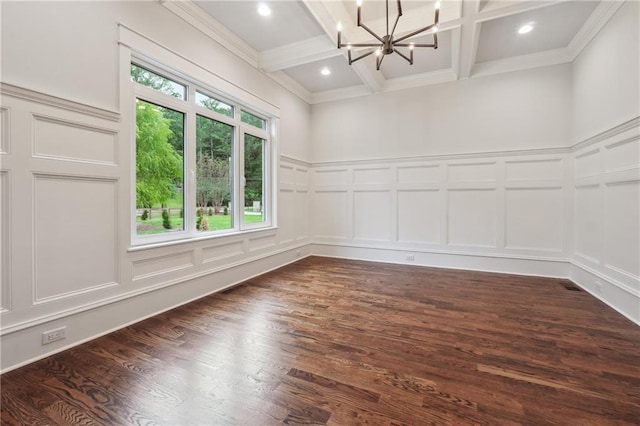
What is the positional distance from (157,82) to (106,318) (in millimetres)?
2410

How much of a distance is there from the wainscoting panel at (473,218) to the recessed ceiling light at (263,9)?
385cm

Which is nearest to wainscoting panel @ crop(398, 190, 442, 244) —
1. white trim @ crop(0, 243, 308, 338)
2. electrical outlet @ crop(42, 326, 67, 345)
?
white trim @ crop(0, 243, 308, 338)

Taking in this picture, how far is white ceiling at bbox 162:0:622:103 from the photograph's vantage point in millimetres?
3139

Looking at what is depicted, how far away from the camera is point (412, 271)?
15.1 feet

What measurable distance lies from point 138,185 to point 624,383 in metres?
4.16

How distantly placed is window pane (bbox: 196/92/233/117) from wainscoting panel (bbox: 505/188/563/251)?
4532mm

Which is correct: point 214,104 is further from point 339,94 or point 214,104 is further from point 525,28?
point 525,28

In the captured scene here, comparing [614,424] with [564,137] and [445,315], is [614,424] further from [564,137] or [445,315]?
[564,137]

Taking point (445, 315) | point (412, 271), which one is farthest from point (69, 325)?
point (412, 271)

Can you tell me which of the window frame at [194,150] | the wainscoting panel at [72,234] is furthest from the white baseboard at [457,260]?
the wainscoting panel at [72,234]

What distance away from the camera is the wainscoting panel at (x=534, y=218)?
424 cm

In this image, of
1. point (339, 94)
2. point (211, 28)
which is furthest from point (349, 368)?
point (339, 94)

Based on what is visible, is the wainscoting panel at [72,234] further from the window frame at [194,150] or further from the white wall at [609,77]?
the white wall at [609,77]

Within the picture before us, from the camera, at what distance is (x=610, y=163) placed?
3.18 metres
